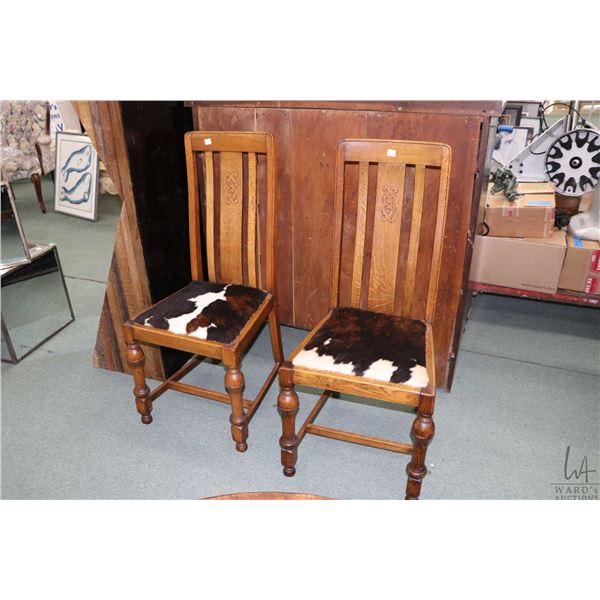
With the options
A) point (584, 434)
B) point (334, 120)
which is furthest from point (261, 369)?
point (584, 434)

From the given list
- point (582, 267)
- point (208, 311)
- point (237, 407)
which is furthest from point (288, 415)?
point (582, 267)

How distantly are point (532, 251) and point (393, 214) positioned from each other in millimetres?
1135

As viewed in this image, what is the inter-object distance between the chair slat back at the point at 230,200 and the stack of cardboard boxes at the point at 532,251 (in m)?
1.11

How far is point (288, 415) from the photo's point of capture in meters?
1.71

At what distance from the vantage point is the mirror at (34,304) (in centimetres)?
262

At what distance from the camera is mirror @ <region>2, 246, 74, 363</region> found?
8.59 feet

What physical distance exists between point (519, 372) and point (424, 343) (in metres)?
0.95

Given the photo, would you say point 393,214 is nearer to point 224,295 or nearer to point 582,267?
point 224,295

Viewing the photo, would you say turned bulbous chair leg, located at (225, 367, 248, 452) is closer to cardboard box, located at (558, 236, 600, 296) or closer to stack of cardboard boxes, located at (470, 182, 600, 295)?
stack of cardboard boxes, located at (470, 182, 600, 295)

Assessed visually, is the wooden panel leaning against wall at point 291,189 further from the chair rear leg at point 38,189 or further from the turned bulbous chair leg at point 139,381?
the chair rear leg at point 38,189

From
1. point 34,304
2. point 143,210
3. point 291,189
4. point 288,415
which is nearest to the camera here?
point 288,415

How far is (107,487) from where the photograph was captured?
1791 mm

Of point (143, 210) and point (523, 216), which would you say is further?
point (523, 216)

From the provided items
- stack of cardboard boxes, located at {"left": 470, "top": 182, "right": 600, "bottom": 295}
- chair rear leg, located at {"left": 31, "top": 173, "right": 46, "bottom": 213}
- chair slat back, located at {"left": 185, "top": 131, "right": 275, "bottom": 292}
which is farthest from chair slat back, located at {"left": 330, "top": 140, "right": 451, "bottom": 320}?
chair rear leg, located at {"left": 31, "top": 173, "right": 46, "bottom": 213}
